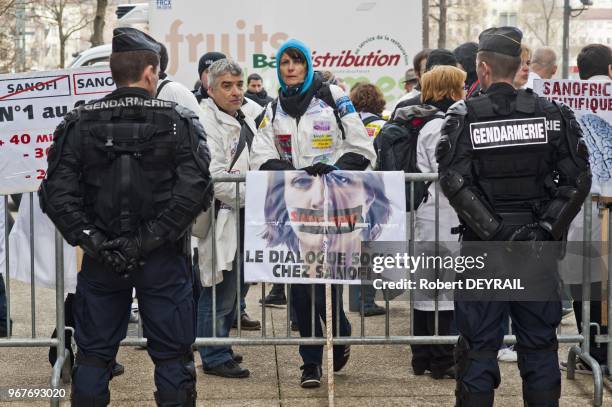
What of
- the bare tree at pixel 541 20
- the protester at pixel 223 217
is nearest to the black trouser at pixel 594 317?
the protester at pixel 223 217

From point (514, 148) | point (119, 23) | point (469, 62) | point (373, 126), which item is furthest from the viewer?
point (119, 23)

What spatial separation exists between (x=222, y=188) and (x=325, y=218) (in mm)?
773

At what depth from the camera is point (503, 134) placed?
4773mm

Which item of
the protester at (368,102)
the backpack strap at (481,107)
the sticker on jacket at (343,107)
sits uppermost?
the protester at (368,102)

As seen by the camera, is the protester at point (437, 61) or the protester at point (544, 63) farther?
the protester at point (544, 63)

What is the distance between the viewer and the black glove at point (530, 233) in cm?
484

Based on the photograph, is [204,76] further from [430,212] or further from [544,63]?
[544,63]

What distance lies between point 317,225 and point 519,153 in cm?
164

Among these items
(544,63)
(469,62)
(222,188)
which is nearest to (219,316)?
(222,188)

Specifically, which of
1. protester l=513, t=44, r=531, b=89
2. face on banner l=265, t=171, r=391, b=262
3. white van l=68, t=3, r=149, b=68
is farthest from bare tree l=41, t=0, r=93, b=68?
face on banner l=265, t=171, r=391, b=262

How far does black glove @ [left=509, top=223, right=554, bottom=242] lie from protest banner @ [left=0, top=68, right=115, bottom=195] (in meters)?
2.74

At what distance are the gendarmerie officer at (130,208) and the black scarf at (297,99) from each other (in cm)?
161

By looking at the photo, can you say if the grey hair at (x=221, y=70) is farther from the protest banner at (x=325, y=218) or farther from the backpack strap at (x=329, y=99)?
the protest banner at (x=325, y=218)

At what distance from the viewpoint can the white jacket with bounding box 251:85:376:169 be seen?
248 inches
